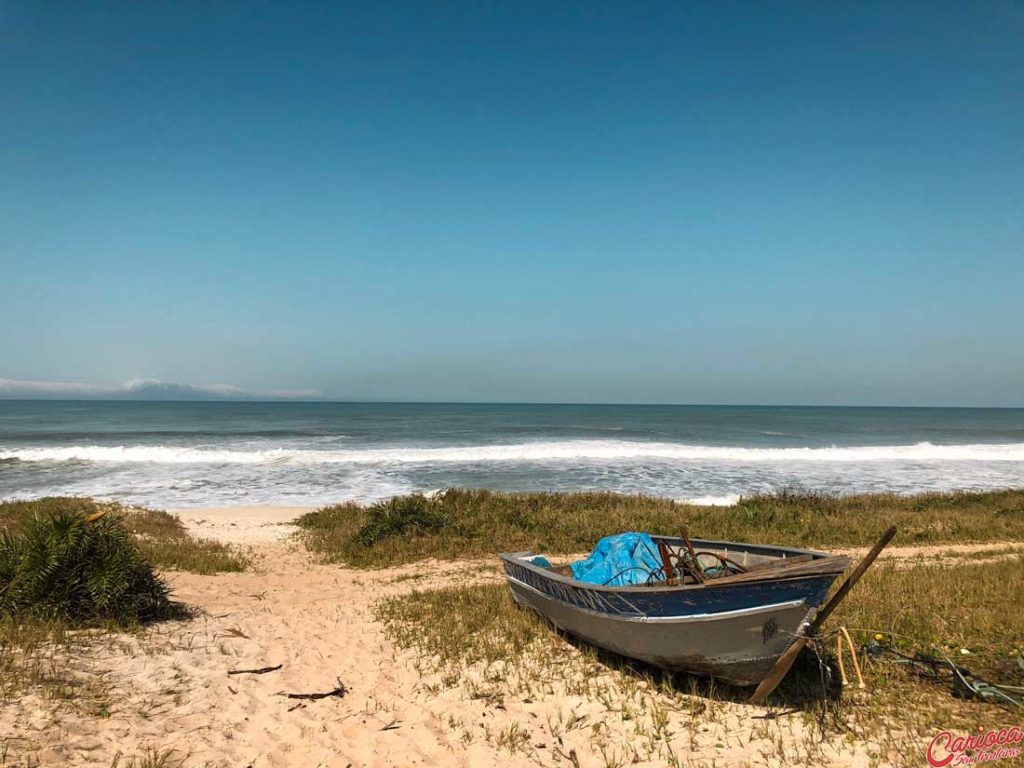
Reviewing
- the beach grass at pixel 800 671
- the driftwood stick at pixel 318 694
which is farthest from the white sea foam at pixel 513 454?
the driftwood stick at pixel 318 694

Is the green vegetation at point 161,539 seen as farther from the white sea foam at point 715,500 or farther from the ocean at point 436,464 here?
the white sea foam at point 715,500

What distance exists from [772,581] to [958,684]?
8.62ft

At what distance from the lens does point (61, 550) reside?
759 cm

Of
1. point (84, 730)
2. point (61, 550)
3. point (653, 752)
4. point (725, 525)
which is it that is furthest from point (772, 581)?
point (725, 525)

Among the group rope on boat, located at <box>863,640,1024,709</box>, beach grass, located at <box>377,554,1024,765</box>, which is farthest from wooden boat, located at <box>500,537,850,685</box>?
rope on boat, located at <box>863,640,1024,709</box>

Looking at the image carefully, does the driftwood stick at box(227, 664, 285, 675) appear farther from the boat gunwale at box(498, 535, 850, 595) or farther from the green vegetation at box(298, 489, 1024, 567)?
the green vegetation at box(298, 489, 1024, 567)

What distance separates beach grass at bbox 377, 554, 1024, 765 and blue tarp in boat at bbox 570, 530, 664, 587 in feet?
2.99

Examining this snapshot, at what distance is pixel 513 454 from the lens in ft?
143

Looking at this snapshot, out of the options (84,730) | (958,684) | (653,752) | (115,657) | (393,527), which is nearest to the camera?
(84,730)

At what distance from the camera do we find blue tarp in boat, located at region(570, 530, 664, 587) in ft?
25.1

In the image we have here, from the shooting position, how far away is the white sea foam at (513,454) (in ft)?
126

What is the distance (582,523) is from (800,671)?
380 inches

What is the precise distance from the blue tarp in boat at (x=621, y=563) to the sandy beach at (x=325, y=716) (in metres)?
1.00

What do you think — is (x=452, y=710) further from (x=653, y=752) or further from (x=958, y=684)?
(x=958, y=684)
